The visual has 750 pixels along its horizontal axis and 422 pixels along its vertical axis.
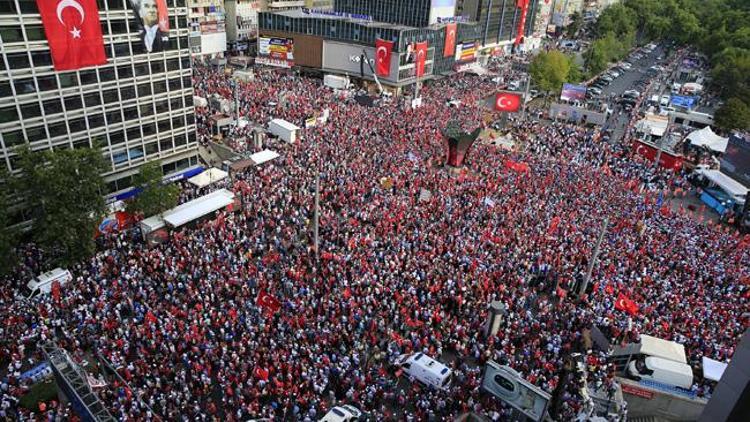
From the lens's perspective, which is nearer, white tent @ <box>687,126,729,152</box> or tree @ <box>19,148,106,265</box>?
tree @ <box>19,148,106,265</box>

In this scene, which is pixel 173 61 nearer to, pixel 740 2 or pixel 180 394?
pixel 180 394

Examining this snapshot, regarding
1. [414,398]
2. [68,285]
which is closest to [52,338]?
[68,285]

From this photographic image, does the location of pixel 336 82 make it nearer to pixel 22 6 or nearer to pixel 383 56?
pixel 383 56

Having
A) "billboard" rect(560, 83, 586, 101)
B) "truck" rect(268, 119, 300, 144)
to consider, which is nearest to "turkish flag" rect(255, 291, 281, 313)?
"truck" rect(268, 119, 300, 144)

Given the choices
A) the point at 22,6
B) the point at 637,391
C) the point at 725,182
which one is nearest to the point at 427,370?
the point at 637,391

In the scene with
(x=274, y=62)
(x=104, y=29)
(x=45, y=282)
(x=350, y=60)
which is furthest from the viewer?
(x=274, y=62)

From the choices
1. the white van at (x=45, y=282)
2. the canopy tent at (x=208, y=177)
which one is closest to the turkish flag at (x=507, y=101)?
the canopy tent at (x=208, y=177)

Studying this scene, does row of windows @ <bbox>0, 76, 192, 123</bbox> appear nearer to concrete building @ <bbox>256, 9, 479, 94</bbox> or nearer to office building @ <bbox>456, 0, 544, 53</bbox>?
concrete building @ <bbox>256, 9, 479, 94</bbox>
